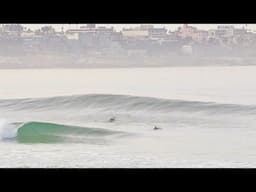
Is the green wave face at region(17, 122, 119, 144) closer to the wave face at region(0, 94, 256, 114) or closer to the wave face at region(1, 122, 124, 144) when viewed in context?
the wave face at region(1, 122, 124, 144)

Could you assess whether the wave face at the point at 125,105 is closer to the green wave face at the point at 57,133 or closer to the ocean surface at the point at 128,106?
the ocean surface at the point at 128,106

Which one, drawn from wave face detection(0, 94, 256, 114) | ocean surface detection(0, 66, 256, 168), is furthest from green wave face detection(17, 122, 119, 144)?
wave face detection(0, 94, 256, 114)

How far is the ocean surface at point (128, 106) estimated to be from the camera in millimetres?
7449

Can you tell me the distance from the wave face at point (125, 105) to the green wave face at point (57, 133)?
1239 mm

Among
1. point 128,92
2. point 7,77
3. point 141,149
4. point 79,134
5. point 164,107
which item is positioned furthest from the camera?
point 128,92

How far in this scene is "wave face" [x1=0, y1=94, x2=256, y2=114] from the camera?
30.9 ft

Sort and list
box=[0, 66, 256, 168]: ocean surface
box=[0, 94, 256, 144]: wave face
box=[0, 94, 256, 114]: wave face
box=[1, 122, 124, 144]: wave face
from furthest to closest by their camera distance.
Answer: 1. box=[0, 94, 256, 114]: wave face
2. box=[0, 94, 256, 144]: wave face
3. box=[0, 66, 256, 168]: ocean surface
4. box=[1, 122, 124, 144]: wave face

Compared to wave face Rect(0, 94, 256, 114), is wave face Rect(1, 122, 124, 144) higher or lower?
higher

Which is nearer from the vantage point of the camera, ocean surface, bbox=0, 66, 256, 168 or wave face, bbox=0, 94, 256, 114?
ocean surface, bbox=0, 66, 256, 168

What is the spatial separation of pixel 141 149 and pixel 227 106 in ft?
14.0

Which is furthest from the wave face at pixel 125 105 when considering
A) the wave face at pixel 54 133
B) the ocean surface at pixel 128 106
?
the wave face at pixel 54 133
